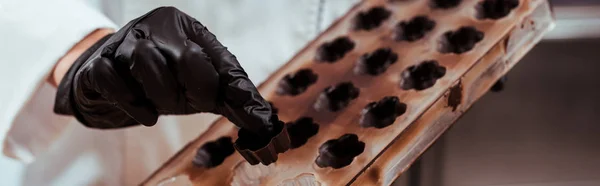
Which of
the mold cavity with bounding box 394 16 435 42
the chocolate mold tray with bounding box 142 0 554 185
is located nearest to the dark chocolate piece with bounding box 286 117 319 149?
the chocolate mold tray with bounding box 142 0 554 185

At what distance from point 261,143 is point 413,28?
0.64ft

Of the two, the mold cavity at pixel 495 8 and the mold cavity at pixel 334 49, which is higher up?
the mold cavity at pixel 495 8

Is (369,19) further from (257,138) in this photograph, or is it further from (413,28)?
(257,138)

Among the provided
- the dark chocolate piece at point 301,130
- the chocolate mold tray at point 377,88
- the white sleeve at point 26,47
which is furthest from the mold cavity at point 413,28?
the white sleeve at point 26,47

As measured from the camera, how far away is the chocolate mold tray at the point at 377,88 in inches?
14.2

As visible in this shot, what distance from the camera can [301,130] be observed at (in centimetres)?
39

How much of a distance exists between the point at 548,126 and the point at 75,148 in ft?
1.42

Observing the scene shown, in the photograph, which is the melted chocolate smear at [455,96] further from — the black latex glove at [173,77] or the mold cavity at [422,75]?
the black latex glove at [173,77]

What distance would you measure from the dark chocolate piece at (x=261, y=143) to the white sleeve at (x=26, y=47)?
189 millimetres

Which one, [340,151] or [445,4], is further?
[445,4]

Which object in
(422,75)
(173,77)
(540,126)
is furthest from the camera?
(540,126)

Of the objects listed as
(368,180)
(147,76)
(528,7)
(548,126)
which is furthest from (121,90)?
(548,126)

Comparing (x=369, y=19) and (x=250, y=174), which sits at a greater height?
(x=369, y=19)

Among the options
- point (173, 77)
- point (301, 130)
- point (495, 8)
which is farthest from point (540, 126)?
point (173, 77)
